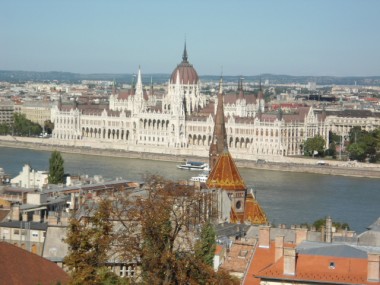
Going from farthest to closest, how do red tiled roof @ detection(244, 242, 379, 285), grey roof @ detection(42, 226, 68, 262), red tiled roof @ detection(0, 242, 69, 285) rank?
1. grey roof @ detection(42, 226, 68, 262)
2. red tiled roof @ detection(244, 242, 379, 285)
3. red tiled roof @ detection(0, 242, 69, 285)

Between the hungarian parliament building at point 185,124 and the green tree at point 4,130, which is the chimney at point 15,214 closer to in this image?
→ the hungarian parliament building at point 185,124

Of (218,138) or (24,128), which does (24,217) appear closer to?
(218,138)

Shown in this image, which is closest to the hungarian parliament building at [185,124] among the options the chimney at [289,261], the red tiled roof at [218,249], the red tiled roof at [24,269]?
the red tiled roof at [218,249]

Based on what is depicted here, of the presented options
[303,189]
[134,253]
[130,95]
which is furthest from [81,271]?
[130,95]

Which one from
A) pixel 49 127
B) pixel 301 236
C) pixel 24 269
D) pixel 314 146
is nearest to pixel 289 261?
pixel 301 236

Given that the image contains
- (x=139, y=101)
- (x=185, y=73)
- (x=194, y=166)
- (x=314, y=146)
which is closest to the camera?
(x=194, y=166)

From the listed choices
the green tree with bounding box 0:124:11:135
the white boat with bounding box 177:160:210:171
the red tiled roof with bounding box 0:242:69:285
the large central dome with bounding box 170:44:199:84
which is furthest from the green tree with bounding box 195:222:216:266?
the green tree with bounding box 0:124:11:135

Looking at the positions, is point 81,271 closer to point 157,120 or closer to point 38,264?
point 38,264

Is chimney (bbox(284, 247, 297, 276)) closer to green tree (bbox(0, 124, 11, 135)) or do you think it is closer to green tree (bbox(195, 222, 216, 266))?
green tree (bbox(195, 222, 216, 266))
